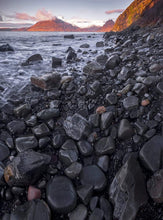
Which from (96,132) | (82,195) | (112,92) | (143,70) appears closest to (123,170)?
(82,195)

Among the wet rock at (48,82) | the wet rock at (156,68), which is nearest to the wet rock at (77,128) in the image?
the wet rock at (48,82)

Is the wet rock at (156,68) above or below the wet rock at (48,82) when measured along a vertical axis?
above

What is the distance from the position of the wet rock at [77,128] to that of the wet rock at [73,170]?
1.46 feet

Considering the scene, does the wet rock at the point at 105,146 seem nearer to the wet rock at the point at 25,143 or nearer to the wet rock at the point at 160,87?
the wet rock at the point at 25,143

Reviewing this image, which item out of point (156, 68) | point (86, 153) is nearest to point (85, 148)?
point (86, 153)

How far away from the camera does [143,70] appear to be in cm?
337

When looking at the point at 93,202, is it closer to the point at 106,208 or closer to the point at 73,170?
the point at 106,208

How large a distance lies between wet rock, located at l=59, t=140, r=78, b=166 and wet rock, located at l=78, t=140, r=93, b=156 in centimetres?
7

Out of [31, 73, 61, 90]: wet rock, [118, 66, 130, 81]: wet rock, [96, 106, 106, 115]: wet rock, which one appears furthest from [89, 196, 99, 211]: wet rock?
[31, 73, 61, 90]: wet rock

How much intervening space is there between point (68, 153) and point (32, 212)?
75 centimetres

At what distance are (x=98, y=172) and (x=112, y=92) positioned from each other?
68.0 inches

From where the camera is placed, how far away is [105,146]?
1.98 meters

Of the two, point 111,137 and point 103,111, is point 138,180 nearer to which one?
point 111,137

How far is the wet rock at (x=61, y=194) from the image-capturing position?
1.42 m
